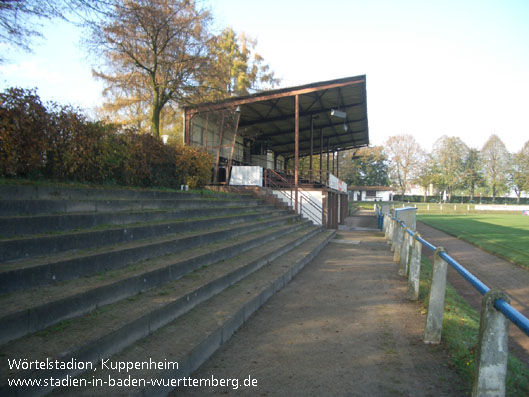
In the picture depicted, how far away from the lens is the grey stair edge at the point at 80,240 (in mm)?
3568

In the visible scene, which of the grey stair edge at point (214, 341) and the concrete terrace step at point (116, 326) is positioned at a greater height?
the concrete terrace step at point (116, 326)

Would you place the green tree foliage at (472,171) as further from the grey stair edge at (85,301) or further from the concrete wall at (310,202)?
the grey stair edge at (85,301)

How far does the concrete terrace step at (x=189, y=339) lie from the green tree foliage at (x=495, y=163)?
91769 mm

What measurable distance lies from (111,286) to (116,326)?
0.66 m

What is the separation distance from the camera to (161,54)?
1555cm

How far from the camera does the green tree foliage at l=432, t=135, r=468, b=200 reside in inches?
3118

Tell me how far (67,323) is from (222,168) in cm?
1555

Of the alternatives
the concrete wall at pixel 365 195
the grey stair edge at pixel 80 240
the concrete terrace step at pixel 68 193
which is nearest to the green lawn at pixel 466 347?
the grey stair edge at pixel 80 240

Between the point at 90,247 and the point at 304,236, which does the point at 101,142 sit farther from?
the point at 304,236

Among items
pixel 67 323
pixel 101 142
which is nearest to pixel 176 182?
pixel 101 142

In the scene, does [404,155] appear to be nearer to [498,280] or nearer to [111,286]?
[498,280]

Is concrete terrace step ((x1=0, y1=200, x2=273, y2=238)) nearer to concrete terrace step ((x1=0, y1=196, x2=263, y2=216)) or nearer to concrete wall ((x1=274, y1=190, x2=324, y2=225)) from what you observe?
concrete terrace step ((x1=0, y1=196, x2=263, y2=216))

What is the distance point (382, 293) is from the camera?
6492 mm

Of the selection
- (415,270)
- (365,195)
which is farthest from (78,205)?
(365,195)
